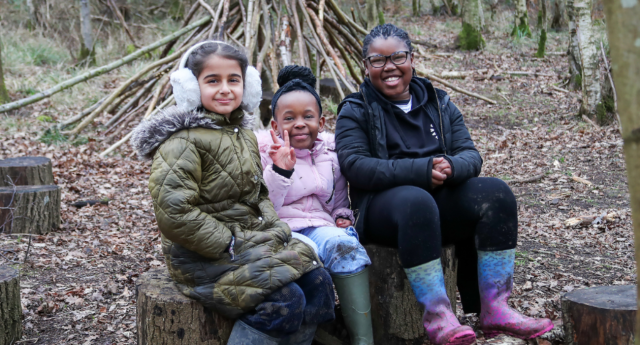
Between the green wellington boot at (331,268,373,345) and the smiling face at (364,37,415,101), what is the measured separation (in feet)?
3.36

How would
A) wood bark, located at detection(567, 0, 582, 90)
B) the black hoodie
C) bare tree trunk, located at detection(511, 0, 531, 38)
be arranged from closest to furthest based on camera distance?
the black hoodie → wood bark, located at detection(567, 0, 582, 90) → bare tree trunk, located at detection(511, 0, 531, 38)

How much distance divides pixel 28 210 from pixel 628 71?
17.0 feet

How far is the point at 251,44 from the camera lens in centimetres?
759

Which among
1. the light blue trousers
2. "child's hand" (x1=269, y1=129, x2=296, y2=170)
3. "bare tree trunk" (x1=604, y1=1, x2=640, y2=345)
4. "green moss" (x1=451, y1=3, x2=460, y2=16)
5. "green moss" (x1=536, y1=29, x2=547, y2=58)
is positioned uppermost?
"green moss" (x1=451, y1=3, x2=460, y2=16)

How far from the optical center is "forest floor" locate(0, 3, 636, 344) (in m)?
3.72

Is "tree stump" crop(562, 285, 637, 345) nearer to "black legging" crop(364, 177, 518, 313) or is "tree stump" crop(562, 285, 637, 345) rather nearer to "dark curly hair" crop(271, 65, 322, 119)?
"black legging" crop(364, 177, 518, 313)

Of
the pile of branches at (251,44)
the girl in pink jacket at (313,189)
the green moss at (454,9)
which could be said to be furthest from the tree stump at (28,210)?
the green moss at (454,9)

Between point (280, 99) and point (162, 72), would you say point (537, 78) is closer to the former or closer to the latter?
point (162, 72)

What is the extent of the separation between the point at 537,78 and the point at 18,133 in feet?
31.1

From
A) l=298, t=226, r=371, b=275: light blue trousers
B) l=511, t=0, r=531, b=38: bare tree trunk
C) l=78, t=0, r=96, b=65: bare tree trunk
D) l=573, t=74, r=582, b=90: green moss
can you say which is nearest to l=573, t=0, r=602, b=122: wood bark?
l=573, t=74, r=582, b=90: green moss

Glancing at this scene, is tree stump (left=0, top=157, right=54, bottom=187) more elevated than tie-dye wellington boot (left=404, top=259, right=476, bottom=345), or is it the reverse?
tree stump (left=0, top=157, right=54, bottom=187)

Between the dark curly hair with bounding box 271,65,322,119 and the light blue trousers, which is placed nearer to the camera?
the light blue trousers

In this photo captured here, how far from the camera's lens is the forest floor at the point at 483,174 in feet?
12.2

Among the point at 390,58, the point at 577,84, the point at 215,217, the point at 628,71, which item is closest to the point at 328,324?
the point at 215,217
